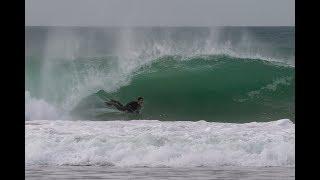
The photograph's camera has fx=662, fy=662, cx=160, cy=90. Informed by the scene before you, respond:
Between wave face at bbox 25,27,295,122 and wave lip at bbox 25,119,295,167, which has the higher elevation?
wave face at bbox 25,27,295,122

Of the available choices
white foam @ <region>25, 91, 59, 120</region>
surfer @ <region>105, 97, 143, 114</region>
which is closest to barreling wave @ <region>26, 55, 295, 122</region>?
surfer @ <region>105, 97, 143, 114</region>

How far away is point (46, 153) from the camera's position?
283 inches

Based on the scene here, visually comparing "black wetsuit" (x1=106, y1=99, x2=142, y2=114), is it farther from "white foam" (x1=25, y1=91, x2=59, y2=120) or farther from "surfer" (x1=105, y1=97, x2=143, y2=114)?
"white foam" (x1=25, y1=91, x2=59, y2=120)

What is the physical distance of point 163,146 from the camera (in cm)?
755

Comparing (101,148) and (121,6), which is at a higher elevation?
(121,6)

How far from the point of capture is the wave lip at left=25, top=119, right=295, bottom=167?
6977 mm

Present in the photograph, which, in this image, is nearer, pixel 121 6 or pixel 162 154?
pixel 162 154

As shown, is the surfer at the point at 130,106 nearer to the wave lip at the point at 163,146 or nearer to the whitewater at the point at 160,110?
the whitewater at the point at 160,110

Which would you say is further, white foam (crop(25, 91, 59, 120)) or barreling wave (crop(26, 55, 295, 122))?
barreling wave (crop(26, 55, 295, 122))

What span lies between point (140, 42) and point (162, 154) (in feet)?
40.3

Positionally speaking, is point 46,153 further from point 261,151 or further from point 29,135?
point 261,151

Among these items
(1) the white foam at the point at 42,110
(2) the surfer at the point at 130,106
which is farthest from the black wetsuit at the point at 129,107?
(1) the white foam at the point at 42,110

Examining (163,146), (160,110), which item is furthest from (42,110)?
(163,146)
